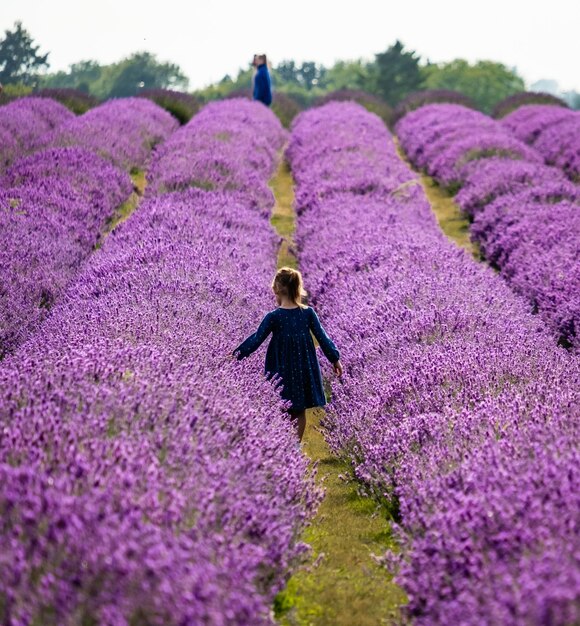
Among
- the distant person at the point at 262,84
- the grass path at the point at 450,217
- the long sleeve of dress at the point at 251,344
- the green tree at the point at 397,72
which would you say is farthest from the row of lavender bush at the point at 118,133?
the green tree at the point at 397,72

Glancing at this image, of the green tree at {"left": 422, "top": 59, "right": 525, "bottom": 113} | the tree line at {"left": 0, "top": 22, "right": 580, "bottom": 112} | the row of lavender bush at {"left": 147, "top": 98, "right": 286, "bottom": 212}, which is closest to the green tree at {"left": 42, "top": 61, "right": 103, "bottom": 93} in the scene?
the tree line at {"left": 0, "top": 22, "right": 580, "bottom": 112}

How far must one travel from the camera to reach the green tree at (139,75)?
2874 inches

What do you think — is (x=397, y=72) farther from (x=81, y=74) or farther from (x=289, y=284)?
(x=81, y=74)

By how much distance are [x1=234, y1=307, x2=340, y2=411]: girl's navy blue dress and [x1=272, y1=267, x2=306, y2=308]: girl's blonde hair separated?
9 centimetres

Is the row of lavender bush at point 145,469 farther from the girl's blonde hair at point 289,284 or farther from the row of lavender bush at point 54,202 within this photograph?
the row of lavender bush at point 54,202

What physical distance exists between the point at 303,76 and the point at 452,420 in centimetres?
8978

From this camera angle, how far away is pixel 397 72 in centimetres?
4559

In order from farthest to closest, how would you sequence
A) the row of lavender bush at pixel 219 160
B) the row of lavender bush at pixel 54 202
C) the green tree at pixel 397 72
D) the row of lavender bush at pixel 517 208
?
1. the green tree at pixel 397 72
2. the row of lavender bush at pixel 219 160
3. the row of lavender bush at pixel 517 208
4. the row of lavender bush at pixel 54 202

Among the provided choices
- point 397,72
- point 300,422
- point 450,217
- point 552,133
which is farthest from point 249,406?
point 397,72

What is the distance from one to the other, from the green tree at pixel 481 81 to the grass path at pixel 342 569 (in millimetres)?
59504

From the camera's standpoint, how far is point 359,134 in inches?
579

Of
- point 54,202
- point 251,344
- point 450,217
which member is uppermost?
point 54,202

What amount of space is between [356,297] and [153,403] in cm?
304

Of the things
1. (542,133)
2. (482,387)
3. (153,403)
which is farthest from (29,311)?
(542,133)
